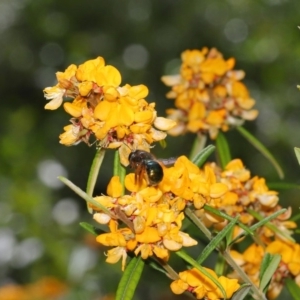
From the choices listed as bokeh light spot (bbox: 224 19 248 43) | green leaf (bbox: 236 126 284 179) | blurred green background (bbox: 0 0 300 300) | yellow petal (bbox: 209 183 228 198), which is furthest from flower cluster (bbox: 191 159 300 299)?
bokeh light spot (bbox: 224 19 248 43)

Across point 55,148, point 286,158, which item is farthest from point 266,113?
point 55,148

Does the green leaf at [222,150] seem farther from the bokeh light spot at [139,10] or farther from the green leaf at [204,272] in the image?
the bokeh light spot at [139,10]

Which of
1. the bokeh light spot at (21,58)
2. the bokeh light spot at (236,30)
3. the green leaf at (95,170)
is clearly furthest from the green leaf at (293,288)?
the bokeh light spot at (21,58)

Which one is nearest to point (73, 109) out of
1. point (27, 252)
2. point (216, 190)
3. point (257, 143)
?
point (216, 190)

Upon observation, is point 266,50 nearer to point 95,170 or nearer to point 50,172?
point 50,172

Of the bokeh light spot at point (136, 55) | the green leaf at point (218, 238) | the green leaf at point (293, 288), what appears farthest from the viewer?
the bokeh light spot at point (136, 55)

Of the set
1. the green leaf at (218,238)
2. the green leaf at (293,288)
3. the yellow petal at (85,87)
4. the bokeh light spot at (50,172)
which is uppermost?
the yellow petal at (85,87)
